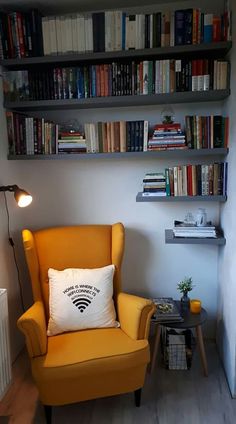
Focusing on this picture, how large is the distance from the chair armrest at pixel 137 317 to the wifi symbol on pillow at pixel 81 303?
0.24 metres

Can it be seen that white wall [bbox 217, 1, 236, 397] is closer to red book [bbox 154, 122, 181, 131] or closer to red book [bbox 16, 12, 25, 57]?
red book [bbox 154, 122, 181, 131]

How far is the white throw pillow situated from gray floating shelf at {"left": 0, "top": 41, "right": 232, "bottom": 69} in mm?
1347

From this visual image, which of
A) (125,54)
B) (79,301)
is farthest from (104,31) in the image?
(79,301)

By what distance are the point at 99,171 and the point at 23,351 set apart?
4.81 feet

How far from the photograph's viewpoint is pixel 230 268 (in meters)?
2.04

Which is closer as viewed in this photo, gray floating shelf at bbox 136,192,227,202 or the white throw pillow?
the white throw pillow

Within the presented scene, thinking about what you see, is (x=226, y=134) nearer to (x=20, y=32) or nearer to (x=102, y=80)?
(x=102, y=80)

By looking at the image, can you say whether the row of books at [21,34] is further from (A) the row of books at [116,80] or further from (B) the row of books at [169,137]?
(B) the row of books at [169,137]

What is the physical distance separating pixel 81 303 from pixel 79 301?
17 millimetres

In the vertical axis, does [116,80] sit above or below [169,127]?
above

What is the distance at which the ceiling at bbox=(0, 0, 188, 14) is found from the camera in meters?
2.13

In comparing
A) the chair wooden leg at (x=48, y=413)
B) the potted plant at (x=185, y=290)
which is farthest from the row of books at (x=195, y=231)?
the chair wooden leg at (x=48, y=413)

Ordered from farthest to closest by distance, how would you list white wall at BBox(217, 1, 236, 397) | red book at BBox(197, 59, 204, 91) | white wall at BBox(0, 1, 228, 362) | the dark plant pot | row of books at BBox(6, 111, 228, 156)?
white wall at BBox(0, 1, 228, 362) < the dark plant pot < row of books at BBox(6, 111, 228, 156) < red book at BBox(197, 59, 204, 91) < white wall at BBox(217, 1, 236, 397)

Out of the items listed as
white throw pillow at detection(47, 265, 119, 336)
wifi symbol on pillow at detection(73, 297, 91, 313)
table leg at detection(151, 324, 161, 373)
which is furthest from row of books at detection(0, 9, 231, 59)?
table leg at detection(151, 324, 161, 373)
